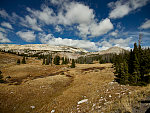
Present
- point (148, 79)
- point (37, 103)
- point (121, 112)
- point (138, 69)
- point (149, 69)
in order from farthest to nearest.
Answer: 1. point (138, 69)
2. point (149, 69)
3. point (148, 79)
4. point (37, 103)
5. point (121, 112)

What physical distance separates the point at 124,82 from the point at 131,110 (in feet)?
43.2

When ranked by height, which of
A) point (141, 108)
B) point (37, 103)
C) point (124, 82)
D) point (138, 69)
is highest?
point (138, 69)

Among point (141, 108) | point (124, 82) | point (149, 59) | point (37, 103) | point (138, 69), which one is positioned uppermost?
point (149, 59)

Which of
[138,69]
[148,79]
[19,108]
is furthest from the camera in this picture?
[138,69]

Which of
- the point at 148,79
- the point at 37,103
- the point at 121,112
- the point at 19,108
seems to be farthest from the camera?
the point at 148,79

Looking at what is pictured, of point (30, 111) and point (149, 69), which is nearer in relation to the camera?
point (30, 111)

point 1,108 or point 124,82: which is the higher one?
point 124,82

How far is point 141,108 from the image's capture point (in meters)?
7.01

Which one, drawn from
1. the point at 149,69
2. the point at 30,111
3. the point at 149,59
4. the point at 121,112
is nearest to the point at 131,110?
the point at 121,112

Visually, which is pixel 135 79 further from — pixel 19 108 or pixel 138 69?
pixel 19 108

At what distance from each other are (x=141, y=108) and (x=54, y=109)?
10.7 m

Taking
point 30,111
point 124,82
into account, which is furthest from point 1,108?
point 124,82

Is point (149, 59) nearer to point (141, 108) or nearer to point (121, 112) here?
point (141, 108)

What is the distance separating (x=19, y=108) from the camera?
11.7 metres
